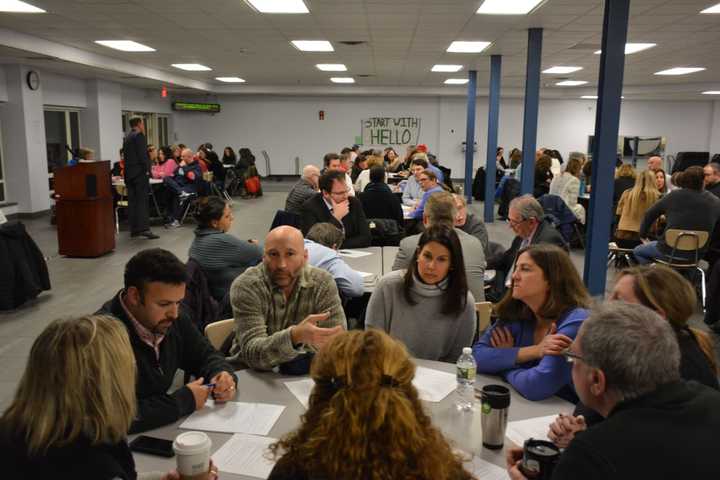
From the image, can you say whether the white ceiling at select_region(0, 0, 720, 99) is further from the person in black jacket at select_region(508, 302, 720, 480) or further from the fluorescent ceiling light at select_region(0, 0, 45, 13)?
the person in black jacket at select_region(508, 302, 720, 480)

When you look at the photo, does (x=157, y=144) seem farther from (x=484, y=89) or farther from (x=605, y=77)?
(x=605, y=77)

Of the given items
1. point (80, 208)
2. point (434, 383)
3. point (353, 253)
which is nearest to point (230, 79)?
point (80, 208)

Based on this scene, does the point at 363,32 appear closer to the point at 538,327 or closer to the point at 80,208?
the point at 80,208

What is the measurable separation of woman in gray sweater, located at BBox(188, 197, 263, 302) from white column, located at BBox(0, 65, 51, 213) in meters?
9.02

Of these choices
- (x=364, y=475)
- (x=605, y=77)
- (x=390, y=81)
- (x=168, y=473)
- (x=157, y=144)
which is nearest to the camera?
(x=364, y=475)

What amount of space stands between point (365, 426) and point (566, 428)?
0.93m

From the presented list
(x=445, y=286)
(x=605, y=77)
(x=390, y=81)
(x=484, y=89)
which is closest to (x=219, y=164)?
(x=390, y=81)

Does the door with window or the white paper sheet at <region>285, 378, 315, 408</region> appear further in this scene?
the door with window

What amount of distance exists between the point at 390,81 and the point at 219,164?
5983mm

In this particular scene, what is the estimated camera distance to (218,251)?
4.23 m

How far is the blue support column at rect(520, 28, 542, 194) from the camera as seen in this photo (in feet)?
28.1

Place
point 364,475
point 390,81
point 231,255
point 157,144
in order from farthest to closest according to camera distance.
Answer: point 157,144
point 390,81
point 231,255
point 364,475

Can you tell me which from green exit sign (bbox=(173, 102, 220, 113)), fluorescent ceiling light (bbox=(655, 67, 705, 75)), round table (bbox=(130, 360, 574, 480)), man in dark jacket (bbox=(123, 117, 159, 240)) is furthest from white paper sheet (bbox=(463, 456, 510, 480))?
green exit sign (bbox=(173, 102, 220, 113))

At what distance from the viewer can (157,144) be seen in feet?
63.8
